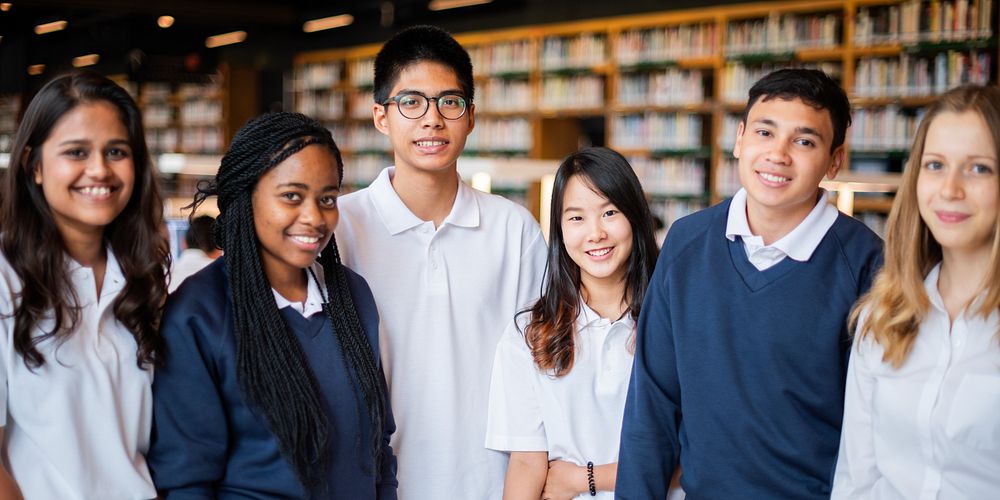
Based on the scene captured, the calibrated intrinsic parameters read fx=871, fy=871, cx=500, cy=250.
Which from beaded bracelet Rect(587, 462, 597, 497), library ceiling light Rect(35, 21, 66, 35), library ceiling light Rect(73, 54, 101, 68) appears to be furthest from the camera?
library ceiling light Rect(73, 54, 101, 68)

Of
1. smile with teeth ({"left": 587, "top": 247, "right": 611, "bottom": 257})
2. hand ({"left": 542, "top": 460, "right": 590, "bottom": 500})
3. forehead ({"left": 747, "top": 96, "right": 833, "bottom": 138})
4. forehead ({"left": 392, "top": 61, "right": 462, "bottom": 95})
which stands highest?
forehead ({"left": 392, "top": 61, "right": 462, "bottom": 95})

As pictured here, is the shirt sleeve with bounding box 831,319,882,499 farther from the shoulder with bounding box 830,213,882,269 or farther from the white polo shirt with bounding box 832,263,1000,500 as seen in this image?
the shoulder with bounding box 830,213,882,269

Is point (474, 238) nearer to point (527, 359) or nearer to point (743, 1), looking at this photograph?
point (527, 359)

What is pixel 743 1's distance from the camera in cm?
678

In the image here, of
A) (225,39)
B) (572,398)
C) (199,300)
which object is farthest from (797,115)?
(225,39)

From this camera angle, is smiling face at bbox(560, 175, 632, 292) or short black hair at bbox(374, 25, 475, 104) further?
short black hair at bbox(374, 25, 475, 104)

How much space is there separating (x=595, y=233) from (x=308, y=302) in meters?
0.62

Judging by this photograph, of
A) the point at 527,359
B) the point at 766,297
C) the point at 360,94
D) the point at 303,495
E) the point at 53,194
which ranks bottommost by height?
the point at 303,495

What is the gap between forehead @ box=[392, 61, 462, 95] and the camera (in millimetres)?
1942

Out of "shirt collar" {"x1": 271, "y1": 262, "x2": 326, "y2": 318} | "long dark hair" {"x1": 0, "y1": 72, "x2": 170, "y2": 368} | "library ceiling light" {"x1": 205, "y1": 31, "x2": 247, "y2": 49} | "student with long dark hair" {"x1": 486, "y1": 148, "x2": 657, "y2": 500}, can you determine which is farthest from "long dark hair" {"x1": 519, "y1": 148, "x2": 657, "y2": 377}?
"library ceiling light" {"x1": 205, "y1": 31, "x2": 247, "y2": 49}

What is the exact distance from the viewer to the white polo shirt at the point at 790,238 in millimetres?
1539

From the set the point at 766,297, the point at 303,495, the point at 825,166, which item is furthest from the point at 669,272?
the point at 303,495

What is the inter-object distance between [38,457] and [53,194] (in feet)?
1.38

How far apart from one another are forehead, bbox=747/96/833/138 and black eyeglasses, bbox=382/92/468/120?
0.68 m
